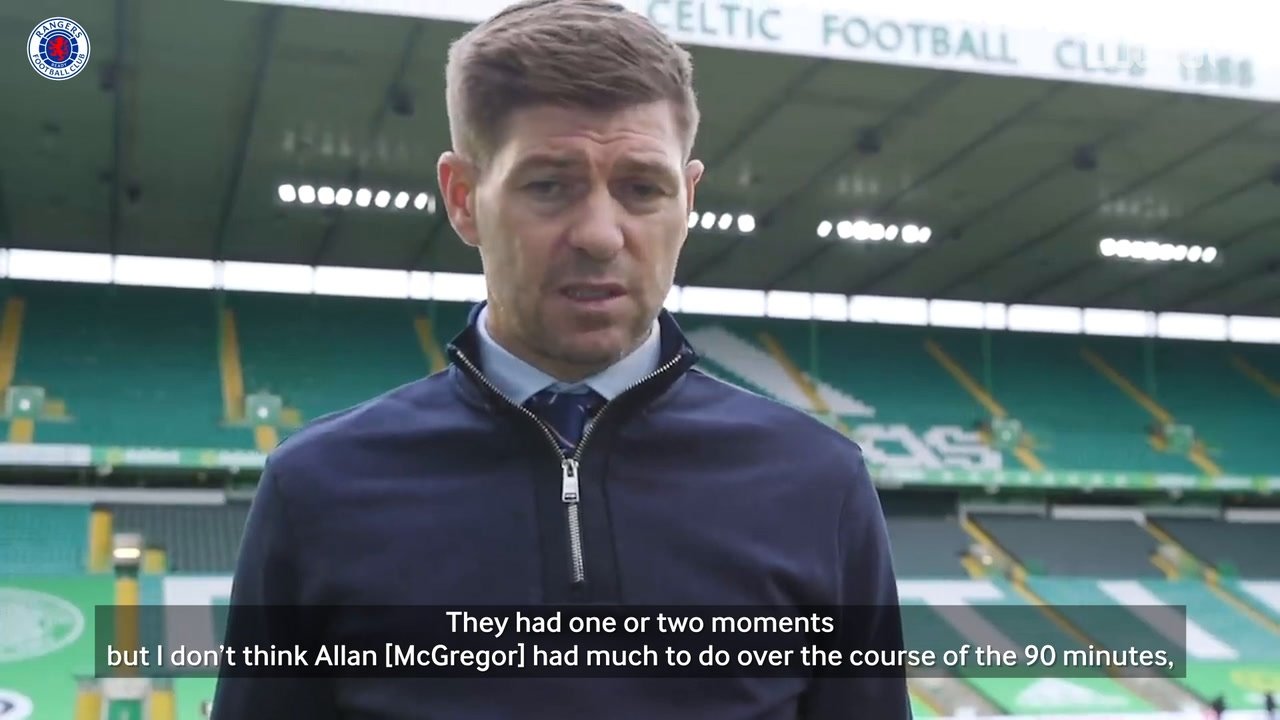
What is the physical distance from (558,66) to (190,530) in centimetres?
1960

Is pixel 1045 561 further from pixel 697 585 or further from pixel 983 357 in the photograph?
pixel 697 585

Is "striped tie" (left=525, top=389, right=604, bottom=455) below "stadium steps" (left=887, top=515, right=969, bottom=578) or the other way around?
the other way around

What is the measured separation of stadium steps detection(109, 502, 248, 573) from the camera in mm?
18750

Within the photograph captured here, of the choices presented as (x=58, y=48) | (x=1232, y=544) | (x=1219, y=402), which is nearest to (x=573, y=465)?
(x=58, y=48)

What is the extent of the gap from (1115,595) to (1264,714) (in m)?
4.15

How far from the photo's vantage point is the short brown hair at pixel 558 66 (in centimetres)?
160

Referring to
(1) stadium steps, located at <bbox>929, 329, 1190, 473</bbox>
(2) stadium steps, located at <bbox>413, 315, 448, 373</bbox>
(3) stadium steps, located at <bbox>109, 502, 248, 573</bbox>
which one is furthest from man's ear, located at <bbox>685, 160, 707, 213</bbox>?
(1) stadium steps, located at <bbox>929, 329, 1190, 473</bbox>

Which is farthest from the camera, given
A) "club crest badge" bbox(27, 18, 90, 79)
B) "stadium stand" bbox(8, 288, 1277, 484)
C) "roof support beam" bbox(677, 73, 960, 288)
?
"stadium stand" bbox(8, 288, 1277, 484)

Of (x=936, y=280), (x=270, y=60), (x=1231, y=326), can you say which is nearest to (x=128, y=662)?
(x=270, y=60)

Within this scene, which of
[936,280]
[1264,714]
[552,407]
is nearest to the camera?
[552,407]

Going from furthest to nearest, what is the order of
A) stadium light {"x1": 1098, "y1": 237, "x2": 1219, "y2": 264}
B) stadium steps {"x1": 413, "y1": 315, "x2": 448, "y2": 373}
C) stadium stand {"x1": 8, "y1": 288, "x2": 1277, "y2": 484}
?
stadium light {"x1": 1098, "y1": 237, "x2": 1219, "y2": 264} → stadium steps {"x1": 413, "y1": 315, "x2": 448, "y2": 373} → stadium stand {"x1": 8, "y1": 288, "x2": 1277, "y2": 484}

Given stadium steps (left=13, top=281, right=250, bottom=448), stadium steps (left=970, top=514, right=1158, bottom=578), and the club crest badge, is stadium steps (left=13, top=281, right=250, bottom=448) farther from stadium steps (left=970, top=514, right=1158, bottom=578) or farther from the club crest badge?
stadium steps (left=970, top=514, right=1158, bottom=578)

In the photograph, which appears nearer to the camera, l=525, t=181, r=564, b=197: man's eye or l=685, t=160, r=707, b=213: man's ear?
l=525, t=181, r=564, b=197: man's eye

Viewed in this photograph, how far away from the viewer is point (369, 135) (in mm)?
18875
